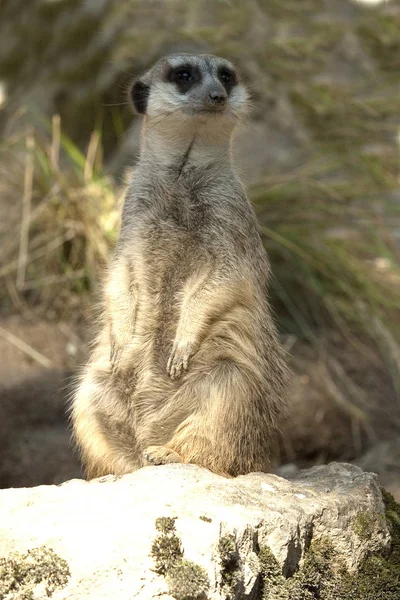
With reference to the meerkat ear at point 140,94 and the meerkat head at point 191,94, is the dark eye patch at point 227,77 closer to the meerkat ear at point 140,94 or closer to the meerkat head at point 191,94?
the meerkat head at point 191,94

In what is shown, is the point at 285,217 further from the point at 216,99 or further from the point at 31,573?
the point at 31,573

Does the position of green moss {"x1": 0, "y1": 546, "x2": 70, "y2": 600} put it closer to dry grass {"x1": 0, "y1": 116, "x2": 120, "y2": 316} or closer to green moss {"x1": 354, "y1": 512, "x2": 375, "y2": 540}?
green moss {"x1": 354, "y1": 512, "x2": 375, "y2": 540}

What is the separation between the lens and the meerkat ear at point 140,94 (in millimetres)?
3334

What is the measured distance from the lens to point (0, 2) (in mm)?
8617

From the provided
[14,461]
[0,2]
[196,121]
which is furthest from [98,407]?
[0,2]

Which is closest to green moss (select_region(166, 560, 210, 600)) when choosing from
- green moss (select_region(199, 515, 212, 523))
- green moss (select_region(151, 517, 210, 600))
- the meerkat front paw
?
green moss (select_region(151, 517, 210, 600))

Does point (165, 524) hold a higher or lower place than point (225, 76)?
lower

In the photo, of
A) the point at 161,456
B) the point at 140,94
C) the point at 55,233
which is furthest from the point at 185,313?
the point at 55,233

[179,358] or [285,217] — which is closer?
[179,358]

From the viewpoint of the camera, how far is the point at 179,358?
2.88 meters

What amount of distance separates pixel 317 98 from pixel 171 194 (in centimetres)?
394

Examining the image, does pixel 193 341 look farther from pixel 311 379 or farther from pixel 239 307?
pixel 311 379

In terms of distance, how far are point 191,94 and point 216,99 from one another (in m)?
0.13

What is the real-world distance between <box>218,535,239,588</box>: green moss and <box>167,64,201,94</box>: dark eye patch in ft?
5.24
